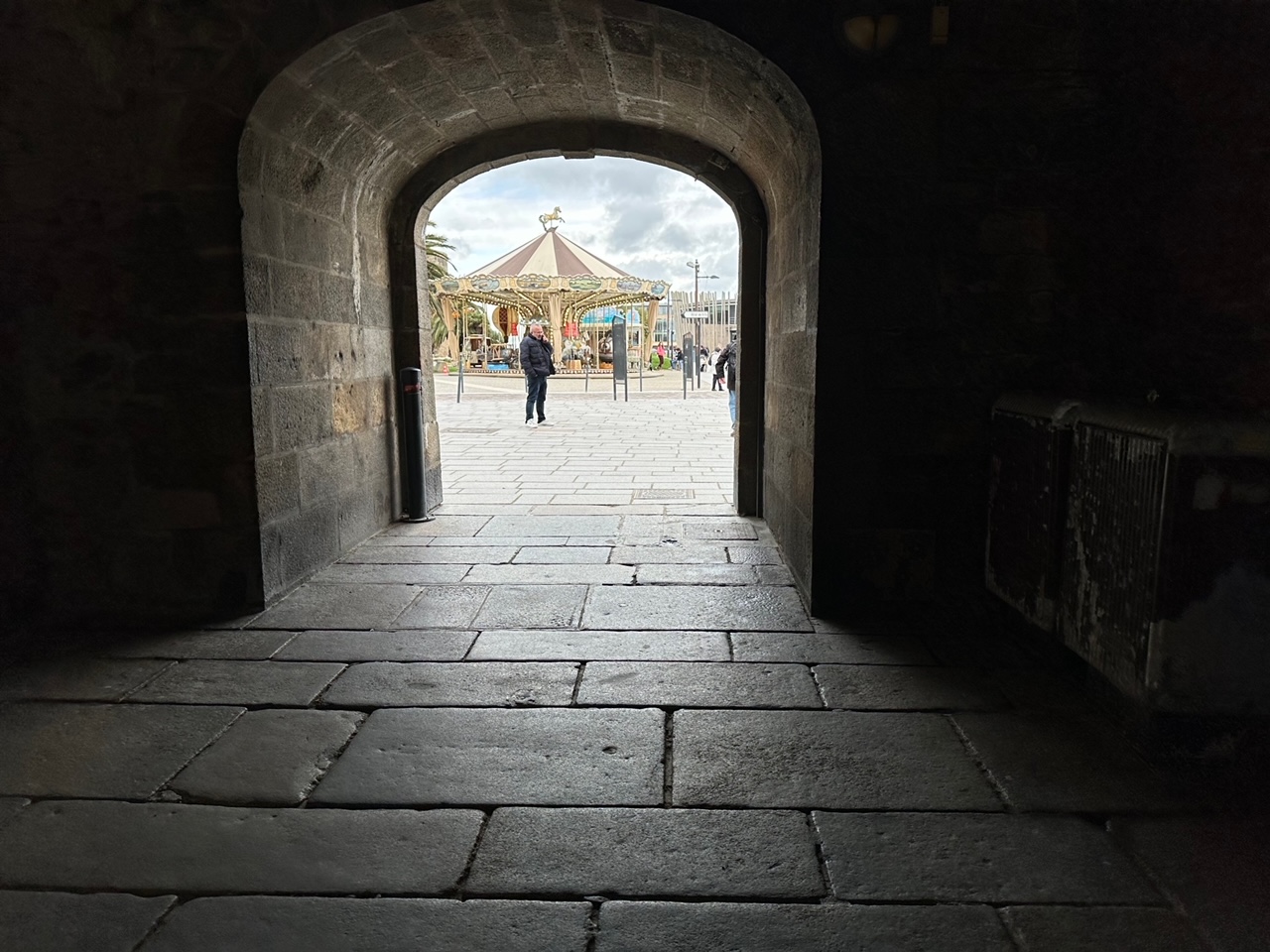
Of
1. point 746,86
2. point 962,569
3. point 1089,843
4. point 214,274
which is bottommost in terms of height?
point 1089,843

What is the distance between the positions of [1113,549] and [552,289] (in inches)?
945

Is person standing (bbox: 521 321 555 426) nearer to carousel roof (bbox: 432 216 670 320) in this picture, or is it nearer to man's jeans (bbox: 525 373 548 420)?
man's jeans (bbox: 525 373 548 420)

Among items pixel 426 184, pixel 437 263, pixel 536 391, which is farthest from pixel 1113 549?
pixel 437 263

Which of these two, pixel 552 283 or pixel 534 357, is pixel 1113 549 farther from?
pixel 552 283

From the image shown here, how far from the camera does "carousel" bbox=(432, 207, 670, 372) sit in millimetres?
24469

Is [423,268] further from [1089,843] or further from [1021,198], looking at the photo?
[1089,843]

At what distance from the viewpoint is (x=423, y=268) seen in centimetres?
495

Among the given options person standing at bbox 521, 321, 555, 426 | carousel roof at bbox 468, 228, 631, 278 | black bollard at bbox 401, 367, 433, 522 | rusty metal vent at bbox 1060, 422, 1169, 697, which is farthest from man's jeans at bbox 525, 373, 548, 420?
carousel roof at bbox 468, 228, 631, 278

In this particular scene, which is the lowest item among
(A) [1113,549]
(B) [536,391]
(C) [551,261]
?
(A) [1113,549]

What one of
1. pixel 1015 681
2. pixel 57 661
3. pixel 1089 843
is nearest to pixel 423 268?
pixel 57 661

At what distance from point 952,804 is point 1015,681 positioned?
776mm

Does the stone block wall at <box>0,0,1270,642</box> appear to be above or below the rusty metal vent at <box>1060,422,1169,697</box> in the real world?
above

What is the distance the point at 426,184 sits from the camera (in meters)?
4.57

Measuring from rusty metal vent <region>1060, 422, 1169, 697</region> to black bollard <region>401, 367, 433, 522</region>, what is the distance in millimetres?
3341
